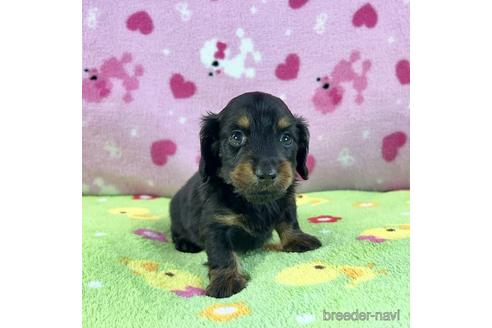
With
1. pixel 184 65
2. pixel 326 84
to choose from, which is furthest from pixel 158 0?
pixel 326 84

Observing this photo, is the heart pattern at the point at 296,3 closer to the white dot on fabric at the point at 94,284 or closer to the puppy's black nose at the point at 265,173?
the puppy's black nose at the point at 265,173

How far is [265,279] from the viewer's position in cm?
236

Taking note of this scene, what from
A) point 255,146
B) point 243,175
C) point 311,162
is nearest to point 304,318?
point 243,175

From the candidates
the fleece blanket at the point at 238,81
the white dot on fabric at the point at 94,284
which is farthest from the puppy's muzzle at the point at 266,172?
the fleece blanket at the point at 238,81

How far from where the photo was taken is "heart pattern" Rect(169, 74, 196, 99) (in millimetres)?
3775

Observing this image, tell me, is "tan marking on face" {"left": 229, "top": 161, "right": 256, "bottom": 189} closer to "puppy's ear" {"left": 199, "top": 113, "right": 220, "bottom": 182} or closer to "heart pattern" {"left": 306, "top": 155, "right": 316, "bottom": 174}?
"puppy's ear" {"left": 199, "top": 113, "right": 220, "bottom": 182}

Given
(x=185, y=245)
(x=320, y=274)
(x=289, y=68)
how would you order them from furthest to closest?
(x=289, y=68), (x=185, y=245), (x=320, y=274)

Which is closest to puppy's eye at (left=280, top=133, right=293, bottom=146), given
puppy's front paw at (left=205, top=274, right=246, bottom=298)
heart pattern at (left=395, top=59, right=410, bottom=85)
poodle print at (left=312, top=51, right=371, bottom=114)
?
puppy's front paw at (left=205, top=274, right=246, bottom=298)

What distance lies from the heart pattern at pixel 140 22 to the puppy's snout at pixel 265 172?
1683 mm

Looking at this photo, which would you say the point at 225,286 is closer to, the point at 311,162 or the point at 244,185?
the point at 244,185

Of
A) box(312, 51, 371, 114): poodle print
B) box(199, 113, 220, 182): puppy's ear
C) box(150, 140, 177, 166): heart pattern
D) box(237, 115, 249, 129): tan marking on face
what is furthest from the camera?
box(150, 140, 177, 166): heart pattern

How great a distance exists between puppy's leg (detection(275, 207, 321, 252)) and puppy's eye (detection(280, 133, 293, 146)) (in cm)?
40

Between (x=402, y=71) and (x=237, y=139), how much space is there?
148 centimetres

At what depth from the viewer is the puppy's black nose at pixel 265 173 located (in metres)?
2.23
